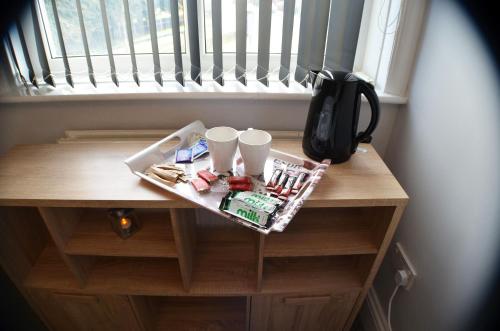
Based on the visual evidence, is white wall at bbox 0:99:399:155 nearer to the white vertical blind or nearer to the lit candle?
the white vertical blind

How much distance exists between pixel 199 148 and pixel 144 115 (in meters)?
0.28

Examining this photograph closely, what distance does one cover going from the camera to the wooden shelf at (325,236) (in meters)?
0.82

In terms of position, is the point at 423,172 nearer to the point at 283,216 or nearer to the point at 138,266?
the point at 283,216

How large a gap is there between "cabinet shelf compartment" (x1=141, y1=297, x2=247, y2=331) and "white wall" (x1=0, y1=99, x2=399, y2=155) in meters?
0.66

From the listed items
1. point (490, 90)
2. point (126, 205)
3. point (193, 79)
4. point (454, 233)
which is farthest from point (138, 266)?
point (490, 90)

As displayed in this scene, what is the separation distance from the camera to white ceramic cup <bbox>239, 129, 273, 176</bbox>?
704mm

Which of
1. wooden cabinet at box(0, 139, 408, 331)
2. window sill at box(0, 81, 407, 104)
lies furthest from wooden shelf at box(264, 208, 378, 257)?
window sill at box(0, 81, 407, 104)

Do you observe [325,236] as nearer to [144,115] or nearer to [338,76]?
[338,76]

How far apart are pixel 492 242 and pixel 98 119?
1.13 metres

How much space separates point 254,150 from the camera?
27.7 inches

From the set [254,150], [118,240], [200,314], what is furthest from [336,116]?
[200,314]

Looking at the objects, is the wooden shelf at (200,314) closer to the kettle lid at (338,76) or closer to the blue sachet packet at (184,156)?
Answer: the blue sachet packet at (184,156)

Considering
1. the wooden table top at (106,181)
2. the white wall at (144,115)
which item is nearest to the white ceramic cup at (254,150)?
the wooden table top at (106,181)

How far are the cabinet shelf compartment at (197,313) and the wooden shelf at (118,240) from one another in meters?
0.35
